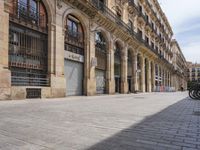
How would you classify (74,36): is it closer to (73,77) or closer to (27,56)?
(73,77)

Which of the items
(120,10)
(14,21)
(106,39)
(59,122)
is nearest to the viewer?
(59,122)

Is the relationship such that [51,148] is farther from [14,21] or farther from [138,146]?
[14,21]

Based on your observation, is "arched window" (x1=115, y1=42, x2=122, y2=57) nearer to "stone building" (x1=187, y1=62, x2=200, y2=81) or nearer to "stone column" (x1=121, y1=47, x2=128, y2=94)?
"stone column" (x1=121, y1=47, x2=128, y2=94)

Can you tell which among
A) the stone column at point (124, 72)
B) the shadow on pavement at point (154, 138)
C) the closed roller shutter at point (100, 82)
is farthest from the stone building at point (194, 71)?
the shadow on pavement at point (154, 138)

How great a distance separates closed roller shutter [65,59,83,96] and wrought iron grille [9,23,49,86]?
258 centimetres

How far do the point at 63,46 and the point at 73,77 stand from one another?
9.12 ft

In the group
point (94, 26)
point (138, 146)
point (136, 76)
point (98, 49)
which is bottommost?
point (138, 146)

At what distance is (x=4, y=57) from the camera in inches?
465

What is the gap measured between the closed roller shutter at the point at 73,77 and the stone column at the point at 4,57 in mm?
5833

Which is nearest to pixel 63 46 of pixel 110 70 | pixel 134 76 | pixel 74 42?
pixel 74 42

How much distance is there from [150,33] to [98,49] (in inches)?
825

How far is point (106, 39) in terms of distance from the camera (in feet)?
76.9

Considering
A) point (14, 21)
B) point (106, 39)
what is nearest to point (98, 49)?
point (106, 39)

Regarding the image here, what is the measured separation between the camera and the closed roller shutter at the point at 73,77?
17430 mm
